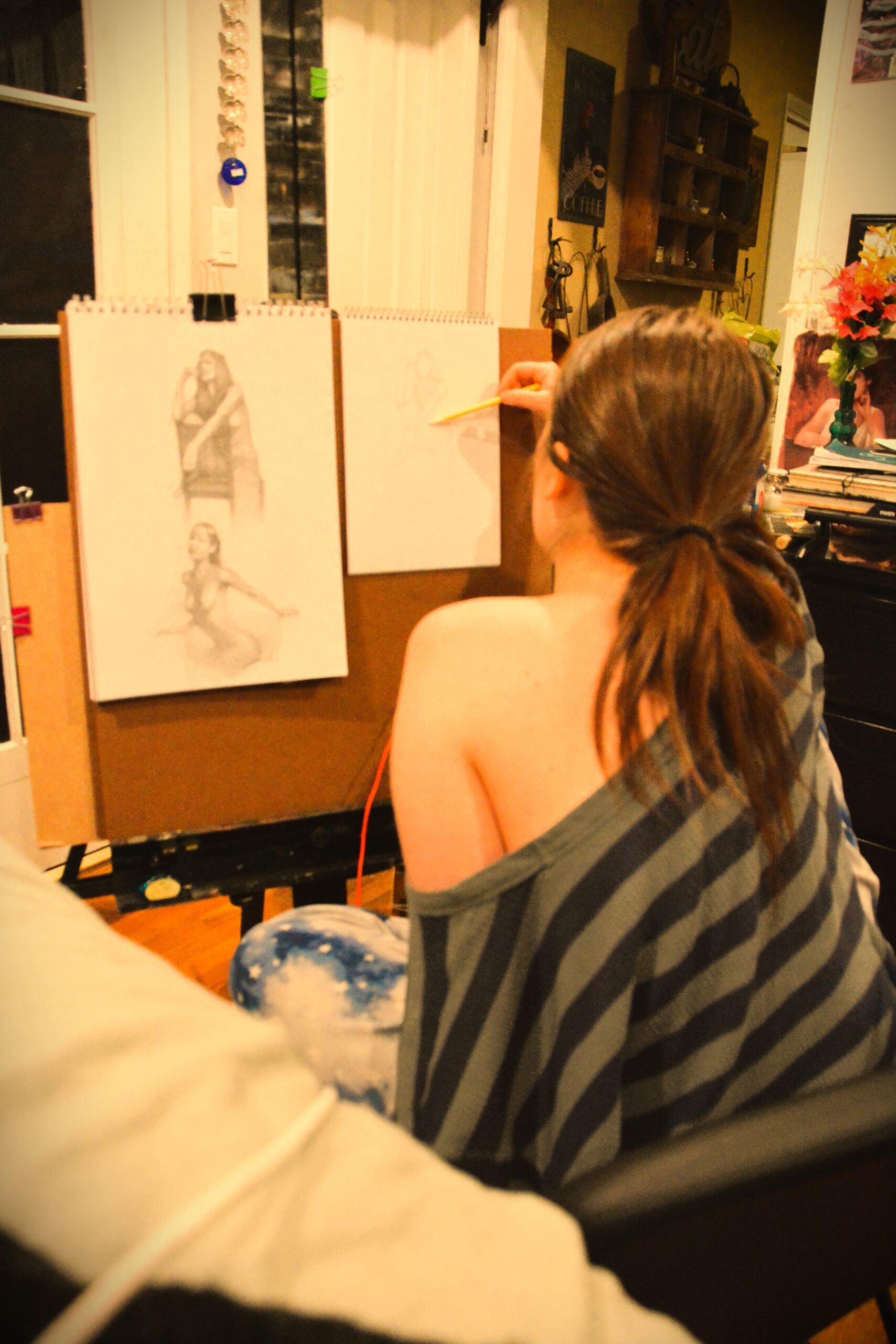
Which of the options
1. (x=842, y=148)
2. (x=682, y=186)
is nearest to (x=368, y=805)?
(x=842, y=148)

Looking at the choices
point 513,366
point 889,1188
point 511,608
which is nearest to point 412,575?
point 513,366

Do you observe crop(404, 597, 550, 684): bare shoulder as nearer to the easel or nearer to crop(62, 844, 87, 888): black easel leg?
the easel

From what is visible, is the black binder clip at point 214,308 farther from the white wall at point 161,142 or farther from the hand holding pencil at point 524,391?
the white wall at point 161,142

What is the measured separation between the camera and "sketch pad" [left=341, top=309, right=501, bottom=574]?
3.42 ft

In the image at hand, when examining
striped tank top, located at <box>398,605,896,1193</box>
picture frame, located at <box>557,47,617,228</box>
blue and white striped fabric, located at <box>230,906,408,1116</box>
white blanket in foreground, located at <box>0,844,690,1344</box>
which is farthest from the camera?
picture frame, located at <box>557,47,617,228</box>

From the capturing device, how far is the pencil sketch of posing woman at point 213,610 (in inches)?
38.8

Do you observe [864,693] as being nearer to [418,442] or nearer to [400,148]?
[418,442]

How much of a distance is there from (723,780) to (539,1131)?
1.02 ft

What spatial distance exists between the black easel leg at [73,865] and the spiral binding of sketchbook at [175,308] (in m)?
0.60

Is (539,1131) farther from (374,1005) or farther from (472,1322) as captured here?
(472,1322)

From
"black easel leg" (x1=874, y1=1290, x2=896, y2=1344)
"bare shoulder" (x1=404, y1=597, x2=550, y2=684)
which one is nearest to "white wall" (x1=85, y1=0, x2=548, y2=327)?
"bare shoulder" (x1=404, y1=597, x2=550, y2=684)

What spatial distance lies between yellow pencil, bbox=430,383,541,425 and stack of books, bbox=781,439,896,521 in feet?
2.17

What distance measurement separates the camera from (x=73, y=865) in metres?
1.10

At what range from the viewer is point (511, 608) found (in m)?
0.72
